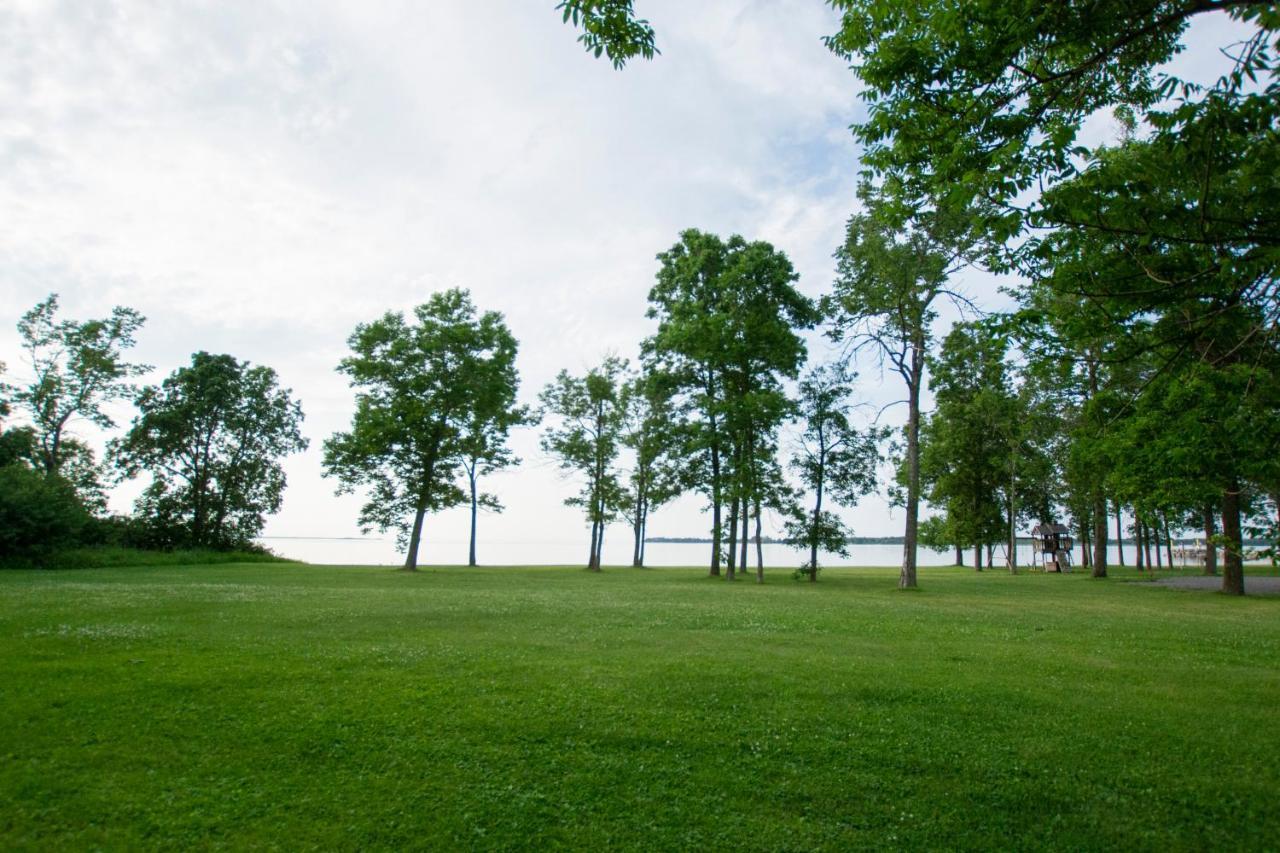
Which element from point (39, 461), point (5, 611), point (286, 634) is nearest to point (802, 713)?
point (286, 634)

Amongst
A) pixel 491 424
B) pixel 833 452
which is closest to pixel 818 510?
pixel 833 452

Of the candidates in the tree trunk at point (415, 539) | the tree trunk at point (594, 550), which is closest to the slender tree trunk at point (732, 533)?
the tree trunk at point (594, 550)

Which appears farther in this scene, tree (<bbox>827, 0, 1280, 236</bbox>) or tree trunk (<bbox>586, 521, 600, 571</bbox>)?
tree trunk (<bbox>586, 521, 600, 571</bbox>)

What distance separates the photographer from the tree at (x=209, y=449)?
5028 cm

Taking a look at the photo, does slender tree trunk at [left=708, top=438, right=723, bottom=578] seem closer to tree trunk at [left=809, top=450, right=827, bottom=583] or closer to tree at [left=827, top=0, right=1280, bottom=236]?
tree trunk at [left=809, top=450, right=827, bottom=583]

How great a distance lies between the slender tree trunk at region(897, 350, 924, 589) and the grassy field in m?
15.4

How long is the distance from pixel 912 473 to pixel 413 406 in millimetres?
28658

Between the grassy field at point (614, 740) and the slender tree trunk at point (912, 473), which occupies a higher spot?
the slender tree trunk at point (912, 473)

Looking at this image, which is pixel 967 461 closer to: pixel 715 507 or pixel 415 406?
pixel 715 507

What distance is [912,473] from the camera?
1094 inches

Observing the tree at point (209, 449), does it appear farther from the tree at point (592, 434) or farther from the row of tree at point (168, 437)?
the tree at point (592, 434)

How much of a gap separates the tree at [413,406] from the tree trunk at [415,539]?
0.07 meters

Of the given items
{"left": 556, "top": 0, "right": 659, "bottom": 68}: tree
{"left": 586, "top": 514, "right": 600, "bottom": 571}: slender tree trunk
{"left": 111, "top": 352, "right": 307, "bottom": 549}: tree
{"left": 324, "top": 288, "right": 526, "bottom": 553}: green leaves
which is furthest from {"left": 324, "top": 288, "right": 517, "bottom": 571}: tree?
{"left": 556, "top": 0, "right": 659, "bottom": 68}: tree

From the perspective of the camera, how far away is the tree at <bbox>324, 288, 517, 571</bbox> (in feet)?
131
